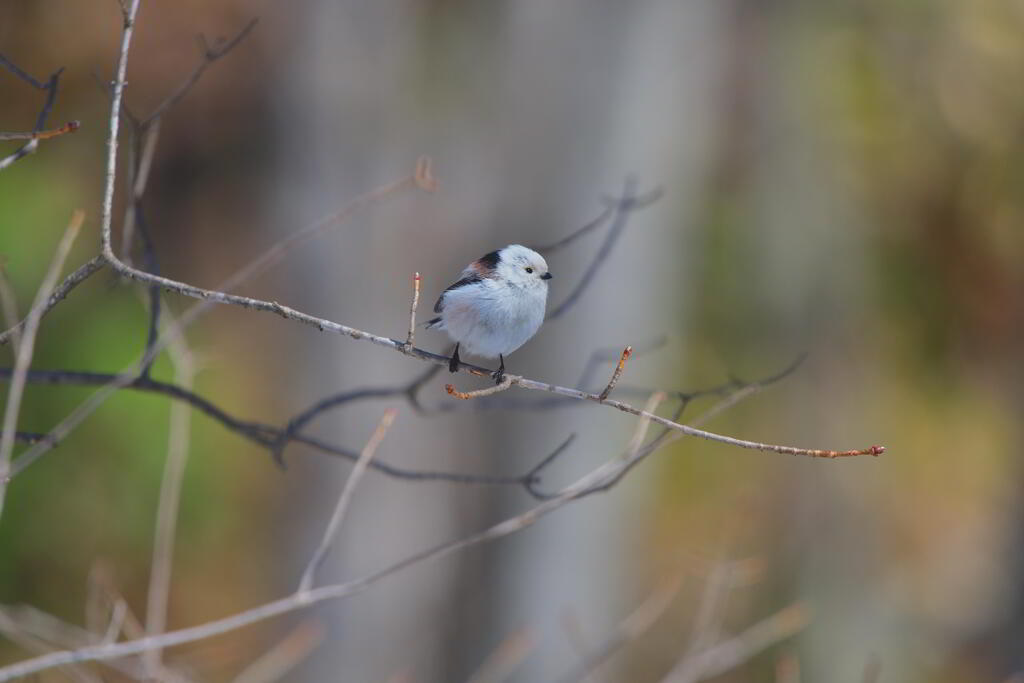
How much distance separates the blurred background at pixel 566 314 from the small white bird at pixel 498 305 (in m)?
1.81

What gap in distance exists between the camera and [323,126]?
16.1 ft

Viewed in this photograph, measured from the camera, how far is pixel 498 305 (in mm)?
2070

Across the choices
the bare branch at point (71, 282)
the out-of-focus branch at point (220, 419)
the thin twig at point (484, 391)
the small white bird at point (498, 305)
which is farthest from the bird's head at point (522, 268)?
the bare branch at point (71, 282)

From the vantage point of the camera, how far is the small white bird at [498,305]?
2041 mm

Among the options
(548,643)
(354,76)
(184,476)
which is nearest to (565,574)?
(548,643)

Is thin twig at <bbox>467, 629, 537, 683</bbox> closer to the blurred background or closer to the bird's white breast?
the blurred background

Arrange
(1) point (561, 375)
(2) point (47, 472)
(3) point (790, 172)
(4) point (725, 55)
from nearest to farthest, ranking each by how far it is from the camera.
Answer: (1) point (561, 375) < (2) point (47, 472) < (4) point (725, 55) < (3) point (790, 172)

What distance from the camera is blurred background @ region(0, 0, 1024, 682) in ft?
16.1

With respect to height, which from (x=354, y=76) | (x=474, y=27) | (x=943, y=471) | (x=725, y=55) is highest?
(x=725, y=55)

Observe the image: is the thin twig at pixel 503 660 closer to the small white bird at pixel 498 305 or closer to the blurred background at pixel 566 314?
the blurred background at pixel 566 314

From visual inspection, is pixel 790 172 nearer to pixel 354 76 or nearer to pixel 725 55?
pixel 725 55

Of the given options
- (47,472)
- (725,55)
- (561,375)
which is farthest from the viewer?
(725,55)

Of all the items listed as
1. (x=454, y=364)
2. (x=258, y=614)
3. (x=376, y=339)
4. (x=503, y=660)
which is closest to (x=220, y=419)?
(x=258, y=614)

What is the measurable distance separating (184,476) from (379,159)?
1.98 metres
